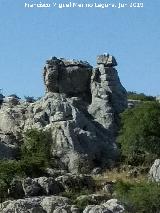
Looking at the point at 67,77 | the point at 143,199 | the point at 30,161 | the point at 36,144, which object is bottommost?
the point at 143,199

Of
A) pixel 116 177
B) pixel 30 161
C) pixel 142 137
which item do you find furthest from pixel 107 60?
pixel 30 161

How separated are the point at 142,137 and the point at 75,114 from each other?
543 cm

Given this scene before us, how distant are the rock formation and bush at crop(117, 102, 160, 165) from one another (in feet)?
5.16

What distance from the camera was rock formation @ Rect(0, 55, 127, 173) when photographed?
40281 millimetres

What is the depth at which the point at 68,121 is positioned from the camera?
137ft

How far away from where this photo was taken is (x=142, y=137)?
39281 millimetres

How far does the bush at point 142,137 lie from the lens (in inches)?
1545

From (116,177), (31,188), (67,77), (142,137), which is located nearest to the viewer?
(31,188)

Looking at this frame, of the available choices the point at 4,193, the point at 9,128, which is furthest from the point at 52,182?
the point at 9,128

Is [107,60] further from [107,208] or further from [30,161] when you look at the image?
[107,208]

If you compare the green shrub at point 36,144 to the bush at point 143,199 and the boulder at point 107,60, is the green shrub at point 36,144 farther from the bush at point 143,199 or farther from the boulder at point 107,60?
the bush at point 143,199

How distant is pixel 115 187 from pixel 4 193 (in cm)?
443

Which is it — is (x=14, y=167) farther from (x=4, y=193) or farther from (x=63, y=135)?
(x=63, y=135)

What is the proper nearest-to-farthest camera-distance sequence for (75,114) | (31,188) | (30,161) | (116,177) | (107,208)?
(107,208) < (31,188) < (30,161) < (116,177) < (75,114)
